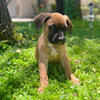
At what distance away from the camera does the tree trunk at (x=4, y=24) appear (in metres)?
4.77

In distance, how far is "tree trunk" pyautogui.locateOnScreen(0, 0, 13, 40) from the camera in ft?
15.6

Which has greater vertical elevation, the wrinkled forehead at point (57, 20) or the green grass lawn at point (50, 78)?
the wrinkled forehead at point (57, 20)

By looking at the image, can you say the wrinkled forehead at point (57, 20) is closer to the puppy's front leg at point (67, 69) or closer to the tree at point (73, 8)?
the puppy's front leg at point (67, 69)

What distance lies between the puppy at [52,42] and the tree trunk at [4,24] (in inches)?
75.1

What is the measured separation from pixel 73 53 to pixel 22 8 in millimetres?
13223

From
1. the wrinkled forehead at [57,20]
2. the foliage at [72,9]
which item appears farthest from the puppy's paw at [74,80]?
the foliage at [72,9]

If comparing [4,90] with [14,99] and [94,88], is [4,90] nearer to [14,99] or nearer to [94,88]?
[14,99]

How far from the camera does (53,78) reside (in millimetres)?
3311

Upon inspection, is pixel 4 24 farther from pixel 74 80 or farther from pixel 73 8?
pixel 73 8

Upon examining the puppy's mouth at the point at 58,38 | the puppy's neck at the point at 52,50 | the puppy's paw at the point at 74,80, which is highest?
the puppy's mouth at the point at 58,38

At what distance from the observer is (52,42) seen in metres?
3.06

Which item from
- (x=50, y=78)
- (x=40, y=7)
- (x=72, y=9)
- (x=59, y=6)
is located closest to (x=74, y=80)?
(x=50, y=78)

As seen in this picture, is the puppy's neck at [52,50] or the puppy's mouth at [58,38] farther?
the puppy's neck at [52,50]

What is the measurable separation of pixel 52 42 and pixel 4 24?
2.35m
